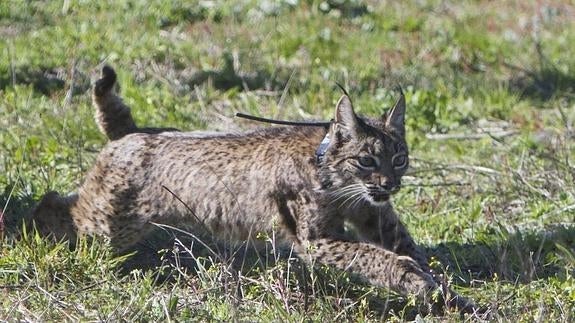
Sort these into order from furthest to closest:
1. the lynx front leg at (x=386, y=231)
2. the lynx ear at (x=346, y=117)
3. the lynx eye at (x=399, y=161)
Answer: the lynx front leg at (x=386, y=231) → the lynx eye at (x=399, y=161) → the lynx ear at (x=346, y=117)

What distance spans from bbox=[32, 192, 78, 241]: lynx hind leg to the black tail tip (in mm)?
555

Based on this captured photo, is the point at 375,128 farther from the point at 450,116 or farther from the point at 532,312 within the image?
the point at 450,116

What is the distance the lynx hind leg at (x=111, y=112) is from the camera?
657 cm

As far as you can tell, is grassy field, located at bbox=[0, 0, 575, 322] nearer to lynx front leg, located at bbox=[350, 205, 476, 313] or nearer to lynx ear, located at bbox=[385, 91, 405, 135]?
lynx front leg, located at bbox=[350, 205, 476, 313]

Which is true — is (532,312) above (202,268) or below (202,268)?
below

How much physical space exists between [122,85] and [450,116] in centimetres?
236

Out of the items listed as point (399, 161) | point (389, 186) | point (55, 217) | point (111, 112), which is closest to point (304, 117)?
point (111, 112)

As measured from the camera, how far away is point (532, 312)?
18.7ft

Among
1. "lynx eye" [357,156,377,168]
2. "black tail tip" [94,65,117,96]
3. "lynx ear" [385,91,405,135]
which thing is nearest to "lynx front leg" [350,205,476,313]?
"lynx eye" [357,156,377,168]

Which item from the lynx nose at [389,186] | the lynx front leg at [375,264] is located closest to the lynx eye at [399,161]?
the lynx nose at [389,186]

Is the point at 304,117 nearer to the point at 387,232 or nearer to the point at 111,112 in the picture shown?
the point at 111,112

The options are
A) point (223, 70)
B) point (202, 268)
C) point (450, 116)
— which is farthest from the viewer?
point (223, 70)

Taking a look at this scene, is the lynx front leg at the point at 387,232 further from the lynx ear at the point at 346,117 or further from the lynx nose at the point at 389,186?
the lynx ear at the point at 346,117

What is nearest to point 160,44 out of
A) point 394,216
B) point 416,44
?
point 416,44
